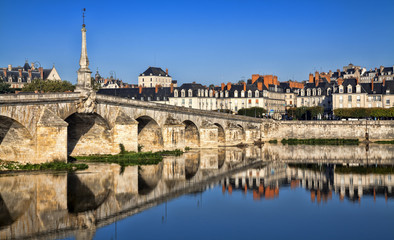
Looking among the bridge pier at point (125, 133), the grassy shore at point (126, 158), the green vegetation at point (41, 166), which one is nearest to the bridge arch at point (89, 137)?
the bridge pier at point (125, 133)

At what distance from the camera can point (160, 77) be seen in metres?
140

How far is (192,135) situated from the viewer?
63.6 m

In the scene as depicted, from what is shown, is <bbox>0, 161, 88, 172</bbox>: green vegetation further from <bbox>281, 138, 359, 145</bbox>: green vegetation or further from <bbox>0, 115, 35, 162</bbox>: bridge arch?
<bbox>281, 138, 359, 145</bbox>: green vegetation

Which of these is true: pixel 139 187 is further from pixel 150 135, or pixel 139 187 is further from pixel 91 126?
pixel 150 135

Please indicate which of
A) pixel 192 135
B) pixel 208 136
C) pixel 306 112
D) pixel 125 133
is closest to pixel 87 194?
pixel 125 133

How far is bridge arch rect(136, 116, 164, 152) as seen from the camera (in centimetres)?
5356

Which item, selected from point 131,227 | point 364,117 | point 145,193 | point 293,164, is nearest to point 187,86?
point 364,117

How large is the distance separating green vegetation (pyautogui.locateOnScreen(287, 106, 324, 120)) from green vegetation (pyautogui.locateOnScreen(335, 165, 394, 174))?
189ft

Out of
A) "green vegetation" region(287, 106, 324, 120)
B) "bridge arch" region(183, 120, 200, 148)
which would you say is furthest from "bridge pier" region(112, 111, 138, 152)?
"green vegetation" region(287, 106, 324, 120)

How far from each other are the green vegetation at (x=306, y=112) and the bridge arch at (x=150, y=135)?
54.4 metres

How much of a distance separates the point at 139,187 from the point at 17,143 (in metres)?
9.86

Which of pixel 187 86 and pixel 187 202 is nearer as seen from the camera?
pixel 187 202

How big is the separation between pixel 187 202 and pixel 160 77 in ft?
370

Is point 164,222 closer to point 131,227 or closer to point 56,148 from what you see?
point 131,227
